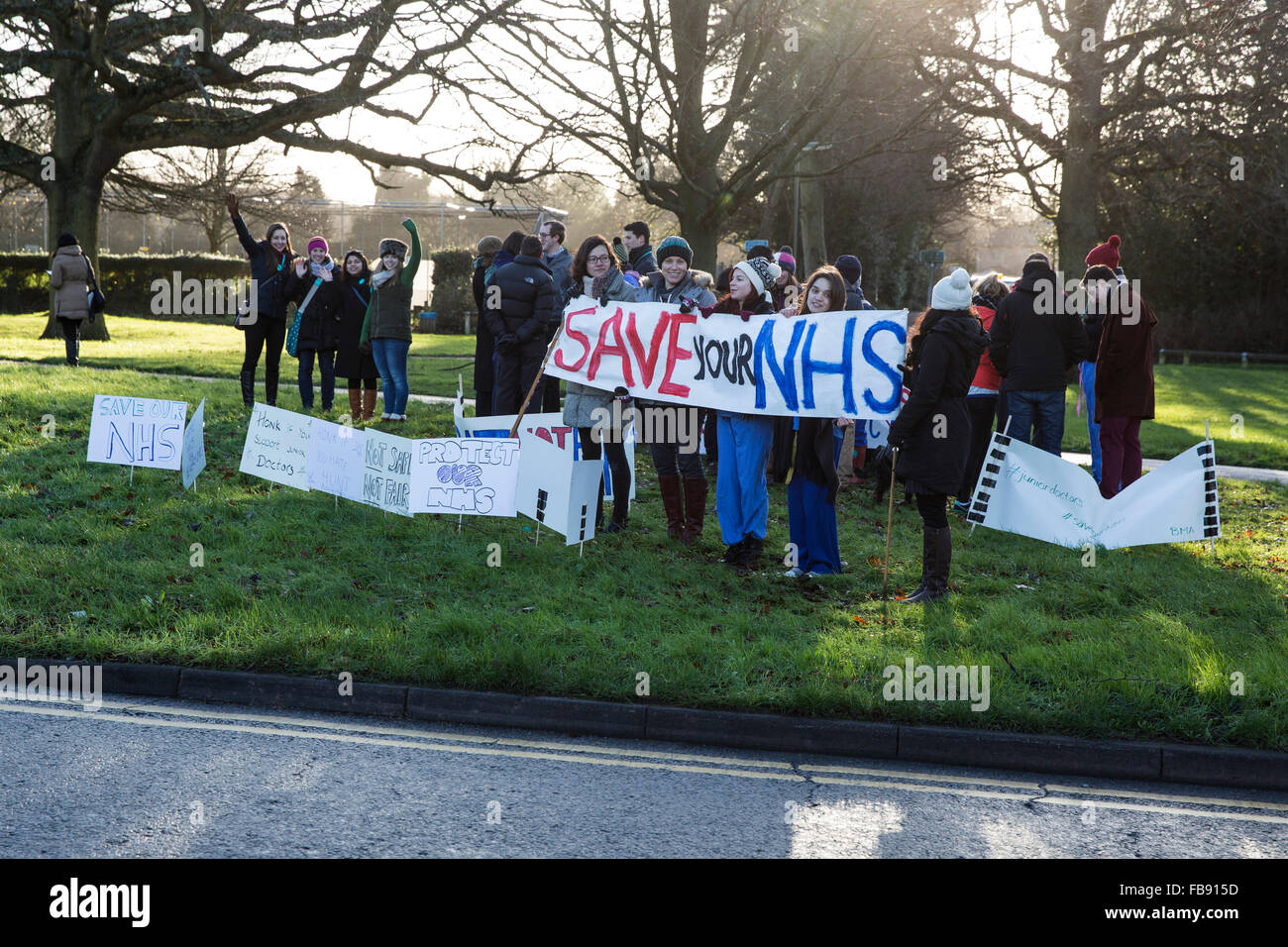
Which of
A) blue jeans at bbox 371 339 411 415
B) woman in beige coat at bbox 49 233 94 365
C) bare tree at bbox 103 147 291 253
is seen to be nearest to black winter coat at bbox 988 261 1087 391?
blue jeans at bbox 371 339 411 415

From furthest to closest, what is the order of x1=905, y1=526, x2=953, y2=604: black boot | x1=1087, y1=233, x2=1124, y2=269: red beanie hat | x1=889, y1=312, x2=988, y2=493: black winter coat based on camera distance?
x1=1087, y1=233, x2=1124, y2=269: red beanie hat, x1=905, y1=526, x2=953, y2=604: black boot, x1=889, y1=312, x2=988, y2=493: black winter coat

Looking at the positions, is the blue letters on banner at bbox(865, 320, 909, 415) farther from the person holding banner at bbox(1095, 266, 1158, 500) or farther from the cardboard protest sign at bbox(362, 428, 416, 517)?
the cardboard protest sign at bbox(362, 428, 416, 517)

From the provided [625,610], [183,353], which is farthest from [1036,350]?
[183,353]

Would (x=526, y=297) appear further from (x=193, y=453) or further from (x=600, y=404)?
(x=193, y=453)

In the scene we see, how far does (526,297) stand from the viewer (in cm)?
1001

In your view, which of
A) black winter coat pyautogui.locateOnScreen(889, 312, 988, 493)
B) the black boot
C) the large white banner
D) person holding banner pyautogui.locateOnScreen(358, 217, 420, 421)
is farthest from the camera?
person holding banner pyautogui.locateOnScreen(358, 217, 420, 421)

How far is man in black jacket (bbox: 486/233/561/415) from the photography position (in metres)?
10.0

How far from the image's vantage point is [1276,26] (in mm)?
20766

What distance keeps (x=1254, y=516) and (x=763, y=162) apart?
804 cm

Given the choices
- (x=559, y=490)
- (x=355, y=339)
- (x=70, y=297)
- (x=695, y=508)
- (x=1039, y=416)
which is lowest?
(x=695, y=508)

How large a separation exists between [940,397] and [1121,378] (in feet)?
11.9

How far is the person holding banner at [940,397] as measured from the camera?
736cm

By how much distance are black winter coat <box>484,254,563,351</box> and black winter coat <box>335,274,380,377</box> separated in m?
3.78
